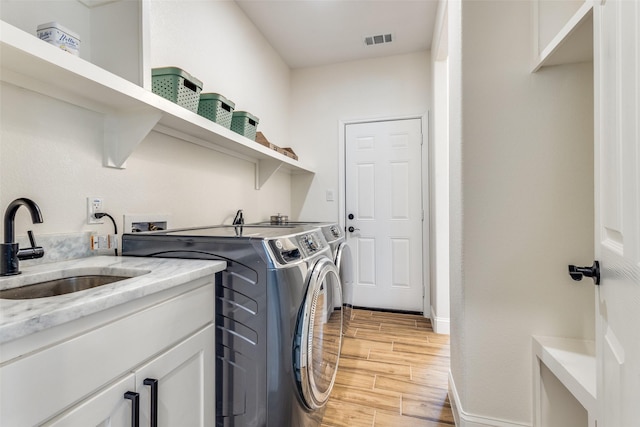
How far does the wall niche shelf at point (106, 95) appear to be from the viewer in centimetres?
84

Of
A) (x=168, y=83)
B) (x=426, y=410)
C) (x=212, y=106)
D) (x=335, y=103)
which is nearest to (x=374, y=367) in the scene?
(x=426, y=410)

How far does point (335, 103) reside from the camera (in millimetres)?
3295

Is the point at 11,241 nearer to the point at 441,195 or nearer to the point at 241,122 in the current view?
the point at 241,122

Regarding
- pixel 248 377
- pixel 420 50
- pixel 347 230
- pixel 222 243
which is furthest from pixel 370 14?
pixel 248 377

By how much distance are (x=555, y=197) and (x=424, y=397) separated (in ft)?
4.07

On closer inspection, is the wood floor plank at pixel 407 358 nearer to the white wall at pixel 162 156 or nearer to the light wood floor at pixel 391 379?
the light wood floor at pixel 391 379

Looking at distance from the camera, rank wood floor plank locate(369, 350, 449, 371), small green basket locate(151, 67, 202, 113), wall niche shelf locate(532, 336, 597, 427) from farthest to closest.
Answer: wood floor plank locate(369, 350, 449, 371) < small green basket locate(151, 67, 202, 113) < wall niche shelf locate(532, 336, 597, 427)

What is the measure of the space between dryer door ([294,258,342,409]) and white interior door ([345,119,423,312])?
1589 millimetres

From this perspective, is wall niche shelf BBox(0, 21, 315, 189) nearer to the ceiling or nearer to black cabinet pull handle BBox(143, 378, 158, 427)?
black cabinet pull handle BBox(143, 378, 158, 427)

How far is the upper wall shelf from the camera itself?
3.54 ft

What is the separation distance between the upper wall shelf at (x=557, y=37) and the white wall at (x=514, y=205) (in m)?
0.05

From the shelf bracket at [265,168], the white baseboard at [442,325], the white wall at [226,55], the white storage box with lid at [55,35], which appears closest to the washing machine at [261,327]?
the white storage box with lid at [55,35]

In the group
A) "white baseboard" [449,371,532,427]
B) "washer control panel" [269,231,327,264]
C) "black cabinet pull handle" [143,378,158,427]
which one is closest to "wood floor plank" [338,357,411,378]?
"white baseboard" [449,371,532,427]

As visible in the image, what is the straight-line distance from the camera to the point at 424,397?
1691mm
